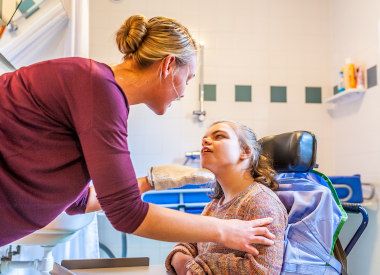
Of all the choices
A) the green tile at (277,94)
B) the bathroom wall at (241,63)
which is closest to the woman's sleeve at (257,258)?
the bathroom wall at (241,63)

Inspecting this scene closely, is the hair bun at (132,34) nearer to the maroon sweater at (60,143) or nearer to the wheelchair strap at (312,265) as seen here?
the maroon sweater at (60,143)

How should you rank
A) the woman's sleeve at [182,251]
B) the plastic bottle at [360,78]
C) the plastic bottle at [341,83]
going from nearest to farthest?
the woman's sleeve at [182,251]
the plastic bottle at [360,78]
the plastic bottle at [341,83]

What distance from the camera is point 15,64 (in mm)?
1977

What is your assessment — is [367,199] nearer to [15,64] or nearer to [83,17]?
[83,17]

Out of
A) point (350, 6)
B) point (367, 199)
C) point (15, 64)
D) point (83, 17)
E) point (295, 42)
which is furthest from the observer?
point (295, 42)

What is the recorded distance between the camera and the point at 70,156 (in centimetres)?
92

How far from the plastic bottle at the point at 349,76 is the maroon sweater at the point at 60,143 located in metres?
2.52

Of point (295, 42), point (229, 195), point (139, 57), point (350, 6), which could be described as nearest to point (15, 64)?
point (139, 57)

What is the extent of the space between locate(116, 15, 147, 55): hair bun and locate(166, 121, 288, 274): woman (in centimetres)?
58

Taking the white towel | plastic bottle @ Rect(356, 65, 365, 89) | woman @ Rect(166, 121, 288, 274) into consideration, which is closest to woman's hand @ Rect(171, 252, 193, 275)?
woman @ Rect(166, 121, 288, 274)

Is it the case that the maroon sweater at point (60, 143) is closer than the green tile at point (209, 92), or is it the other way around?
the maroon sweater at point (60, 143)

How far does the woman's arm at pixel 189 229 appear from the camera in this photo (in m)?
0.90

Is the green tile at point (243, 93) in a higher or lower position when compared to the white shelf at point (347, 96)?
higher

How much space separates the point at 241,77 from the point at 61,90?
104 inches
